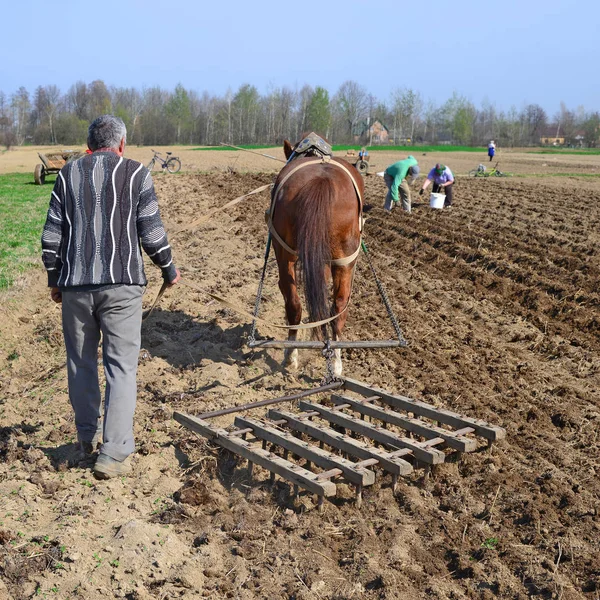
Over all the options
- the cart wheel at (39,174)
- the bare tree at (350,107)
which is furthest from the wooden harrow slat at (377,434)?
the bare tree at (350,107)

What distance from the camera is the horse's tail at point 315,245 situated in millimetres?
5740

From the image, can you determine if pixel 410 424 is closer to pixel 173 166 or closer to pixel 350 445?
pixel 350 445

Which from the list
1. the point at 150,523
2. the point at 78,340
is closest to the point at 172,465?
the point at 150,523

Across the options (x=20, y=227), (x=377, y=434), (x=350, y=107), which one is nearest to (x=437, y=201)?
(x=20, y=227)

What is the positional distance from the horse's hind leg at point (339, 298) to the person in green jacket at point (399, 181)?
999 centimetres

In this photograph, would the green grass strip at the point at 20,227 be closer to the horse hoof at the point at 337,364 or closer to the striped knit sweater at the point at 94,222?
the horse hoof at the point at 337,364

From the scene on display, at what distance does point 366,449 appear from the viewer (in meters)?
4.46

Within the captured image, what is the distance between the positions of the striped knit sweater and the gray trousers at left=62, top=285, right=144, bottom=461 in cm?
12

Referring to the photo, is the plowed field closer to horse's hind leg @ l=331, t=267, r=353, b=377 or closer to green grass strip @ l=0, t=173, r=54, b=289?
horse's hind leg @ l=331, t=267, r=353, b=377

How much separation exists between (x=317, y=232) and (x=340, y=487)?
2249 millimetres

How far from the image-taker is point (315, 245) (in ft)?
18.9

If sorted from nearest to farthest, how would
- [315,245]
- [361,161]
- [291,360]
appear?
[315,245], [291,360], [361,161]

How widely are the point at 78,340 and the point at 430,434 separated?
2.51 m

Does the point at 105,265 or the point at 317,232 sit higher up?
the point at 317,232
